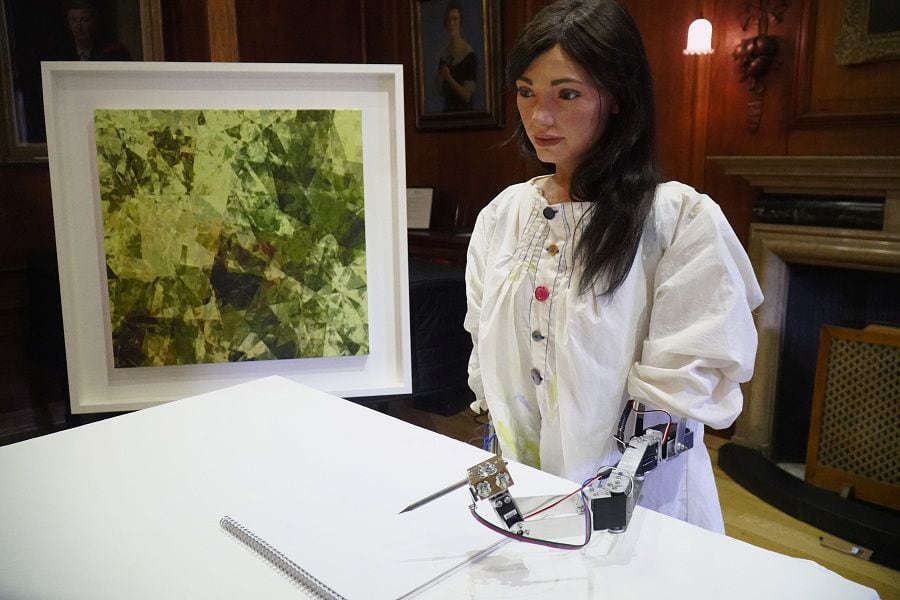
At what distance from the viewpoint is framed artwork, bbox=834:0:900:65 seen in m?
2.34

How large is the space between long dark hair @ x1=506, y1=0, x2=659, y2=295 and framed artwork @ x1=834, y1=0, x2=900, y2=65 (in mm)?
1761

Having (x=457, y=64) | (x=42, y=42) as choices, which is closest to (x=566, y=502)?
(x=42, y=42)

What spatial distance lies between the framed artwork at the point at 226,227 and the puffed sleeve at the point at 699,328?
0.71 meters

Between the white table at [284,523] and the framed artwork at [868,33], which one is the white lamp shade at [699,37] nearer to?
the framed artwork at [868,33]

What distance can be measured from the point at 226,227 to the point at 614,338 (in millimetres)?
908

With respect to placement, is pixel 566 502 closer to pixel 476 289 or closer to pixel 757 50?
pixel 476 289

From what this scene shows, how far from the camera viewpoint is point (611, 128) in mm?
1102

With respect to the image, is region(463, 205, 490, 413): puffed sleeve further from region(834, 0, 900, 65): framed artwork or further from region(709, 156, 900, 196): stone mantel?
region(834, 0, 900, 65): framed artwork

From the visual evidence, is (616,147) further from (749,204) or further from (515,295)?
(749,204)

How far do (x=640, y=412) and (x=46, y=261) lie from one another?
8.80 ft

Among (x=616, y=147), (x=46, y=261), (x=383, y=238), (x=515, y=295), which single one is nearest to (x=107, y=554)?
(x=515, y=295)

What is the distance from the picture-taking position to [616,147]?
42.6 inches

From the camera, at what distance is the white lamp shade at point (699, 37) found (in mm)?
2670

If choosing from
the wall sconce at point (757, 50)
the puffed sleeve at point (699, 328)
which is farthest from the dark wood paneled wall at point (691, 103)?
the puffed sleeve at point (699, 328)
